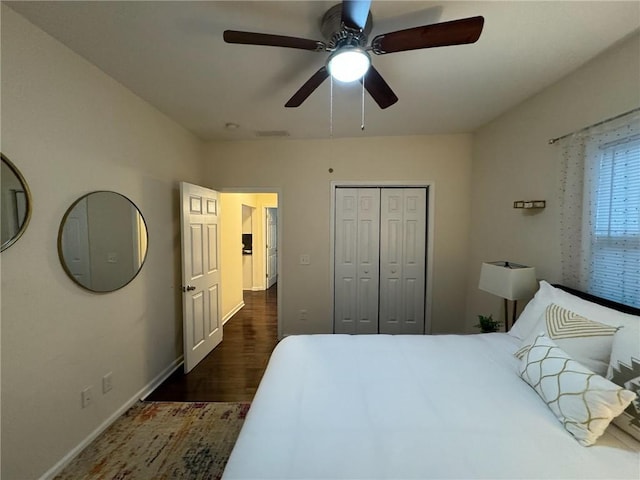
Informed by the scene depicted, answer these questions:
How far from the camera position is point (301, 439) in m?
0.97

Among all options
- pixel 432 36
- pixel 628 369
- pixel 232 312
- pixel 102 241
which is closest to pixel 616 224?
pixel 628 369

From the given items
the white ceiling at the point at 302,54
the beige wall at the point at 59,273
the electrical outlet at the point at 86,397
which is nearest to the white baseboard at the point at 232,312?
the beige wall at the point at 59,273

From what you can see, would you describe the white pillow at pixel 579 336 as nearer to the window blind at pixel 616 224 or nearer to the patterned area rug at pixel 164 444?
the window blind at pixel 616 224

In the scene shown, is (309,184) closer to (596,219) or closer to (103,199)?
(103,199)

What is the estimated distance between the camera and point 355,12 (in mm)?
1078

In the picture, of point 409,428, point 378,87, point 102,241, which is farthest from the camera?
point 102,241

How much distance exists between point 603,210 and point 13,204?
11.3ft

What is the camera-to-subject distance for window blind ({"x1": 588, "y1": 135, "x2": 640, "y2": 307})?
4.88 feet

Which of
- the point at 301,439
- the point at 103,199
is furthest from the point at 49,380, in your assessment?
the point at 301,439

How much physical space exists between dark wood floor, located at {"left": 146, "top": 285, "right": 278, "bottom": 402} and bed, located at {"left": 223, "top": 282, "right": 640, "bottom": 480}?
Answer: 46.0 inches

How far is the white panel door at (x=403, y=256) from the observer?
3.38 metres

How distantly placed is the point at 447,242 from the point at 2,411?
3.89 m

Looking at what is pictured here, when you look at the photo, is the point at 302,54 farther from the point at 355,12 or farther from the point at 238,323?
the point at 238,323

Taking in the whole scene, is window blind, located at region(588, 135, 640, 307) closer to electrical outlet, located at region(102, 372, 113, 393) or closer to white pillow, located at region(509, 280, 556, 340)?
white pillow, located at region(509, 280, 556, 340)
